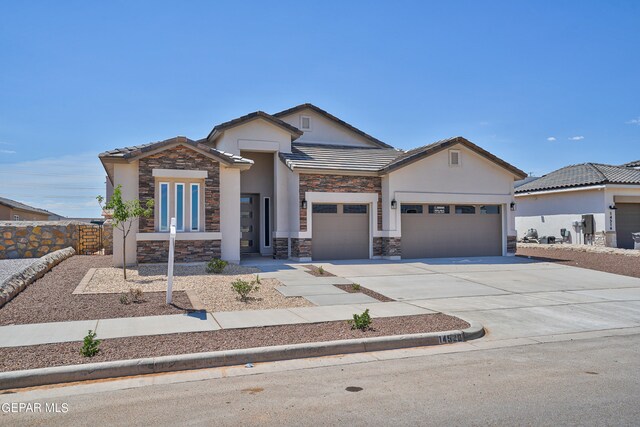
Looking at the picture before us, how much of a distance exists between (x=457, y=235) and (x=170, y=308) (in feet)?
46.9

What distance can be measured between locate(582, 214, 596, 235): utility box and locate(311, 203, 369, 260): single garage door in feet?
41.0

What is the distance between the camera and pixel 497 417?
15.8ft

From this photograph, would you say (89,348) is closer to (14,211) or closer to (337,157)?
(337,157)

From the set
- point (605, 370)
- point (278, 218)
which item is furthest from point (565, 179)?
point (605, 370)

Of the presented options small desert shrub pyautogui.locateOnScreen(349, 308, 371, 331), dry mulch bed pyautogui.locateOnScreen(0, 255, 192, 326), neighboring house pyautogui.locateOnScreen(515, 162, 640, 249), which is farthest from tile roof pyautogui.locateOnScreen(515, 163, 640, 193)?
dry mulch bed pyautogui.locateOnScreen(0, 255, 192, 326)

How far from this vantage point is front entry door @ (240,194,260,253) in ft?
69.7

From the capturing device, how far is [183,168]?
54.0 feet

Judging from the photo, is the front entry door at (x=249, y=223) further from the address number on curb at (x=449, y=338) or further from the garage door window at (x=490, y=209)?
the address number on curb at (x=449, y=338)

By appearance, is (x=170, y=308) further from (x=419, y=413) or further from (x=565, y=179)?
(x=565, y=179)

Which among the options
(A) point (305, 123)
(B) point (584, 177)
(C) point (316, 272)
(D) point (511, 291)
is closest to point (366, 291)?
(C) point (316, 272)

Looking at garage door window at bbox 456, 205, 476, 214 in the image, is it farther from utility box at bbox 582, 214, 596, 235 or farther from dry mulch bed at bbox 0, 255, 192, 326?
dry mulch bed at bbox 0, 255, 192, 326

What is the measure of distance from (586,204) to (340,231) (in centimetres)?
1400

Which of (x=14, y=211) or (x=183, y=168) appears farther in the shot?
(x=14, y=211)

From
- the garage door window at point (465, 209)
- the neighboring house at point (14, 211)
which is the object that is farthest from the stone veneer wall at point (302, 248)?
the neighboring house at point (14, 211)
